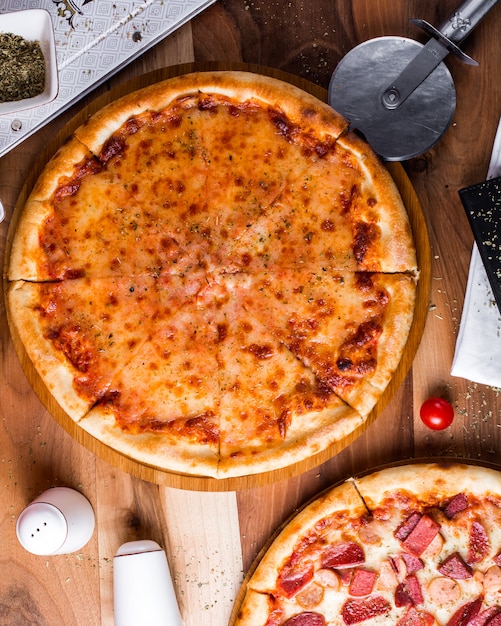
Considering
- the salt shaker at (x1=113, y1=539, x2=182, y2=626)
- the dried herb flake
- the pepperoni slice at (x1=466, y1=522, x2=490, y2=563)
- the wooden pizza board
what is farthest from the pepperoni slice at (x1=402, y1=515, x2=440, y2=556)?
the dried herb flake

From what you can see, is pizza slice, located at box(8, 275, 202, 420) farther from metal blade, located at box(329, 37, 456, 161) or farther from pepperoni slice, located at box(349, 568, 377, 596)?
pepperoni slice, located at box(349, 568, 377, 596)

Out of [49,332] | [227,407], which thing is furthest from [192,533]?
[49,332]

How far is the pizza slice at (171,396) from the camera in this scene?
4207mm

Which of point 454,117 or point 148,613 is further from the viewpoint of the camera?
point 454,117

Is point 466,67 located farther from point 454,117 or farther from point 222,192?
point 222,192

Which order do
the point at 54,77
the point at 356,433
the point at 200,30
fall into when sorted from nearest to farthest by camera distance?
1. the point at 54,77
2. the point at 356,433
3. the point at 200,30

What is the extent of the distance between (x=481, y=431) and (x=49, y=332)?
9.05ft

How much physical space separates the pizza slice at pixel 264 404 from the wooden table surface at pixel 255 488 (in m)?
0.43

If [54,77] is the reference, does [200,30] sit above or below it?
above

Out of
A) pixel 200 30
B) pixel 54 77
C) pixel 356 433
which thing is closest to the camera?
pixel 54 77

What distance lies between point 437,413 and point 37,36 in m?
3.22

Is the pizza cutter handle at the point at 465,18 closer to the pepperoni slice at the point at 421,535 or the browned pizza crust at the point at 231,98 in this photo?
the browned pizza crust at the point at 231,98

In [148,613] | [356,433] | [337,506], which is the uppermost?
[356,433]

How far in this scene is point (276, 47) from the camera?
14.8 ft
